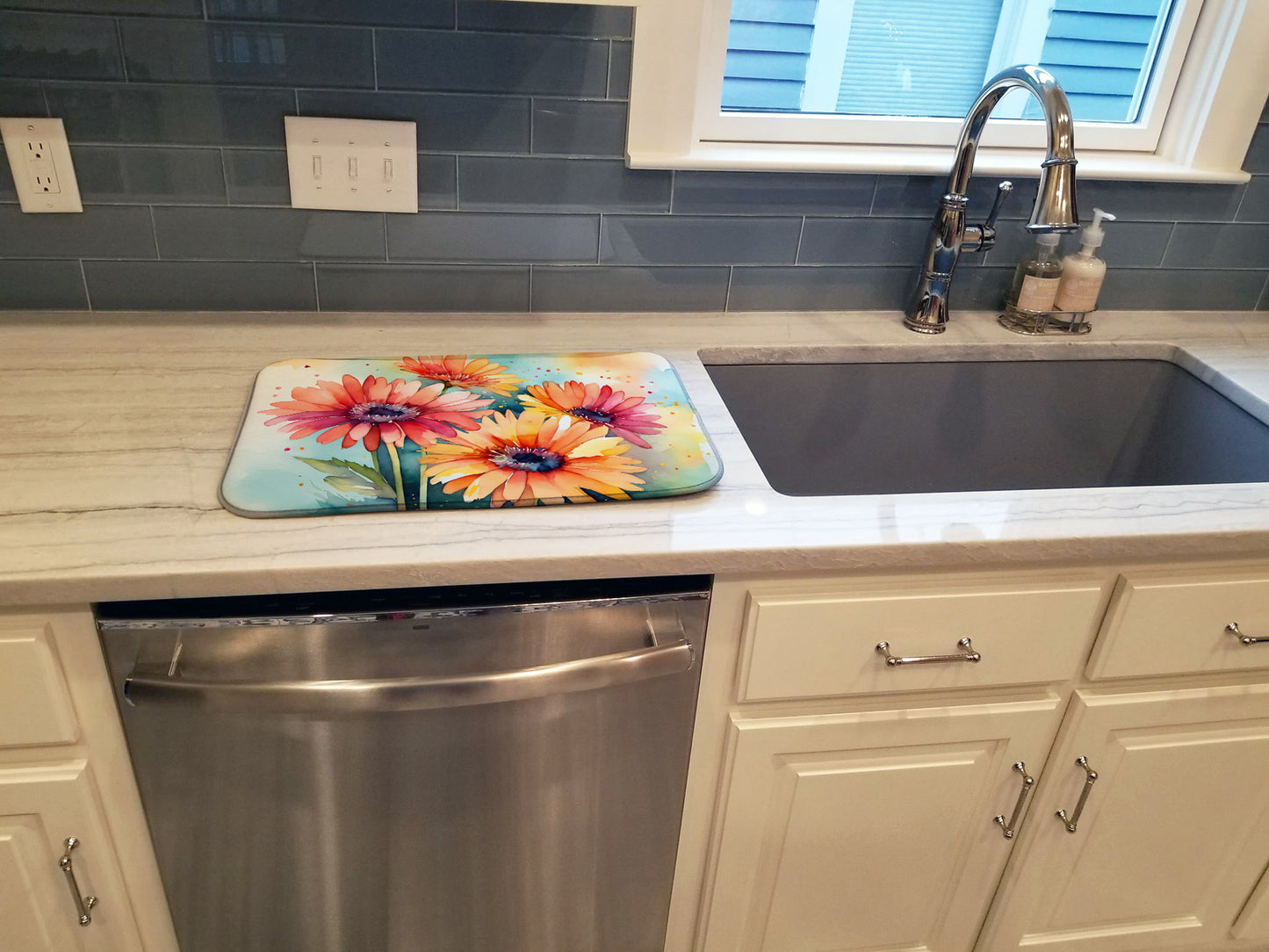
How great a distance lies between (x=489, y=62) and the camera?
1.26 metres

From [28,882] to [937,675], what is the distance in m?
0.98

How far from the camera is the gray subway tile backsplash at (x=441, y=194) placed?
3.97 feet

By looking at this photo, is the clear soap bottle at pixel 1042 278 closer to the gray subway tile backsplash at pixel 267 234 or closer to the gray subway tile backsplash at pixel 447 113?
the gray subway tile backsplash at pixel 447 113

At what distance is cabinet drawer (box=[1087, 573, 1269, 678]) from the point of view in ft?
3.60

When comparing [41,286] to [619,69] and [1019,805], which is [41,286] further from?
[1019,805]

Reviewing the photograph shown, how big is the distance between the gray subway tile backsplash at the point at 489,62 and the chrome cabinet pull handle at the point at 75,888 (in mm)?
922

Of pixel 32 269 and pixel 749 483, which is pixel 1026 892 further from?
pixel 32 269

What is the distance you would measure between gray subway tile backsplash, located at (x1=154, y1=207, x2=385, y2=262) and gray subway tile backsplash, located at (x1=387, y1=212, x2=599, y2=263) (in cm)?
4

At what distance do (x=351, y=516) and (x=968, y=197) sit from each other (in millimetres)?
999

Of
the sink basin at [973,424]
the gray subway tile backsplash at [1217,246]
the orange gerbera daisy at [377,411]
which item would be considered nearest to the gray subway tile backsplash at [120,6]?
the orange gerbera daisy at [377,411]

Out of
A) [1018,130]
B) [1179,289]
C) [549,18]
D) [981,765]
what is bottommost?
[981,765]

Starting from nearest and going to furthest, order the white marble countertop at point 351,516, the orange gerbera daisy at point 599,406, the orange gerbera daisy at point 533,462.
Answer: the white marble countertop at point 351,516 → the orange gerbera daisy at point 533,462 → the orange gerbera daisy at point 599,406

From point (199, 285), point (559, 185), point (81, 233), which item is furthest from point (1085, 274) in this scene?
point (81, 233)

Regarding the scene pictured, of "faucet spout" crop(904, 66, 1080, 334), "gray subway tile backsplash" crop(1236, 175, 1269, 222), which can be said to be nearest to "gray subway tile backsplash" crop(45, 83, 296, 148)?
"faucet spout" crop(904, 66, 1080, 334)
